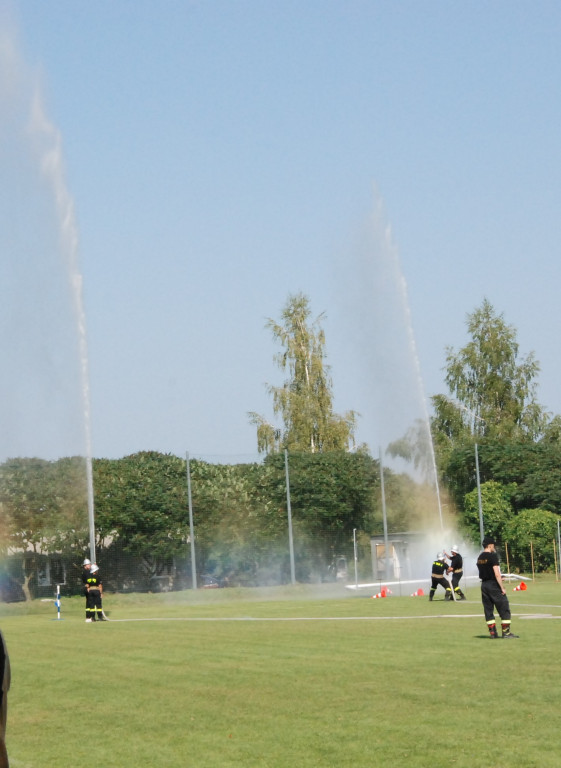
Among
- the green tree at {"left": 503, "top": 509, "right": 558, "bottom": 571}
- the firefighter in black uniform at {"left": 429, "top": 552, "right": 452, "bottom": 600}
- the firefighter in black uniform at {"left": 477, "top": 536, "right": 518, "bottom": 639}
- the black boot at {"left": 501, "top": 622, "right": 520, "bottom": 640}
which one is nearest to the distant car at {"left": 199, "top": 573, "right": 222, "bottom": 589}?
the green tree at {"left": 503, "top": 509, "right": 558, "bottom": 571}

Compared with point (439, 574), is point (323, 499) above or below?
above

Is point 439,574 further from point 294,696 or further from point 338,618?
point 294,696

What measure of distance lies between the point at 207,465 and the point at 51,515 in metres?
9.35

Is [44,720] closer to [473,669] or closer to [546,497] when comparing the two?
[473,669]

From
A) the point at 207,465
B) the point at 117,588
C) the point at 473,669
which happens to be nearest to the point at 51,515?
the point at 117,588

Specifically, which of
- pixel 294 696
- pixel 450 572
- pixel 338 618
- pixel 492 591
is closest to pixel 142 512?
pixel 450 572

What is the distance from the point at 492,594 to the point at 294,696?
24.1 ft

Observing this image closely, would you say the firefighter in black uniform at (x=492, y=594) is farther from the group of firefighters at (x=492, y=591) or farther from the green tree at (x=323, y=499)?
the green tree at (x=323, y=499)

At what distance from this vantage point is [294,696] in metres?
14.0

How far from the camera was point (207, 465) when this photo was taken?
59125 mm

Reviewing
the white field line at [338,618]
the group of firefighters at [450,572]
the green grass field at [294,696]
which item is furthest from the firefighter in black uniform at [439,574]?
the green grass field at [294,696]

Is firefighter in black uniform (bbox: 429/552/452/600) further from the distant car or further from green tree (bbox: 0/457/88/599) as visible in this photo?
green tree (bbox: 0/457/88/599)

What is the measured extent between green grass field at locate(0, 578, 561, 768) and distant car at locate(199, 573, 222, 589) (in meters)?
27.7

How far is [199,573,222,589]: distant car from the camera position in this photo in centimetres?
5448
